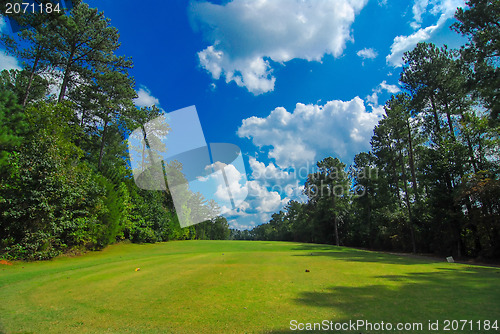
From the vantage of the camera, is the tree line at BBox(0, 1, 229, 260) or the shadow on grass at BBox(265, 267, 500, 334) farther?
the tree line at BBox(0, 1, 229, 260)

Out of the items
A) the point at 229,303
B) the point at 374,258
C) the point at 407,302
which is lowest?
the point at 374,258

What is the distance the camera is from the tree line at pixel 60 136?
14539 mm

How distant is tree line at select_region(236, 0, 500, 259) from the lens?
18453 mm

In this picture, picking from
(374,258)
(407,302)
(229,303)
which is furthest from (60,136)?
(374,258)

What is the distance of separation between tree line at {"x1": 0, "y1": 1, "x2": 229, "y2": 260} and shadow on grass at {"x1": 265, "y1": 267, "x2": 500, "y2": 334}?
10755 millimetres

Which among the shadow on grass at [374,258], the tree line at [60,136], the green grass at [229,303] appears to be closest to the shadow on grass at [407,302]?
the green grass at [229,303]

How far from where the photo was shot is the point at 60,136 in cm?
1750

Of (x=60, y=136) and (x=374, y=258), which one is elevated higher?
(x=60, y=136)

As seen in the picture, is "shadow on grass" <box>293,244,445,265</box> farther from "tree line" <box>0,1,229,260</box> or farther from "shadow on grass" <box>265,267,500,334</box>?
"tree line" <box>0,1,229,260</box>

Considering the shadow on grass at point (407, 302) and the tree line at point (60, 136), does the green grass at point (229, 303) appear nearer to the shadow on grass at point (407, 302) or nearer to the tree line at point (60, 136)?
the shadow on grass at point (407, 302)

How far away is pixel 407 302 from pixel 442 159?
24717mm

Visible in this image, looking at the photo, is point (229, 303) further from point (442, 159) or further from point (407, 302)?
point (442, 159)

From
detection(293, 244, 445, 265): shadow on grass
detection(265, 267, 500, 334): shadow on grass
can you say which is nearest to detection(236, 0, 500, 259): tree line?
detection(293, 244, 445, 265): shadow on grass

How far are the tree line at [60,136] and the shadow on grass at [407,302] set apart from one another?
10.8 m
